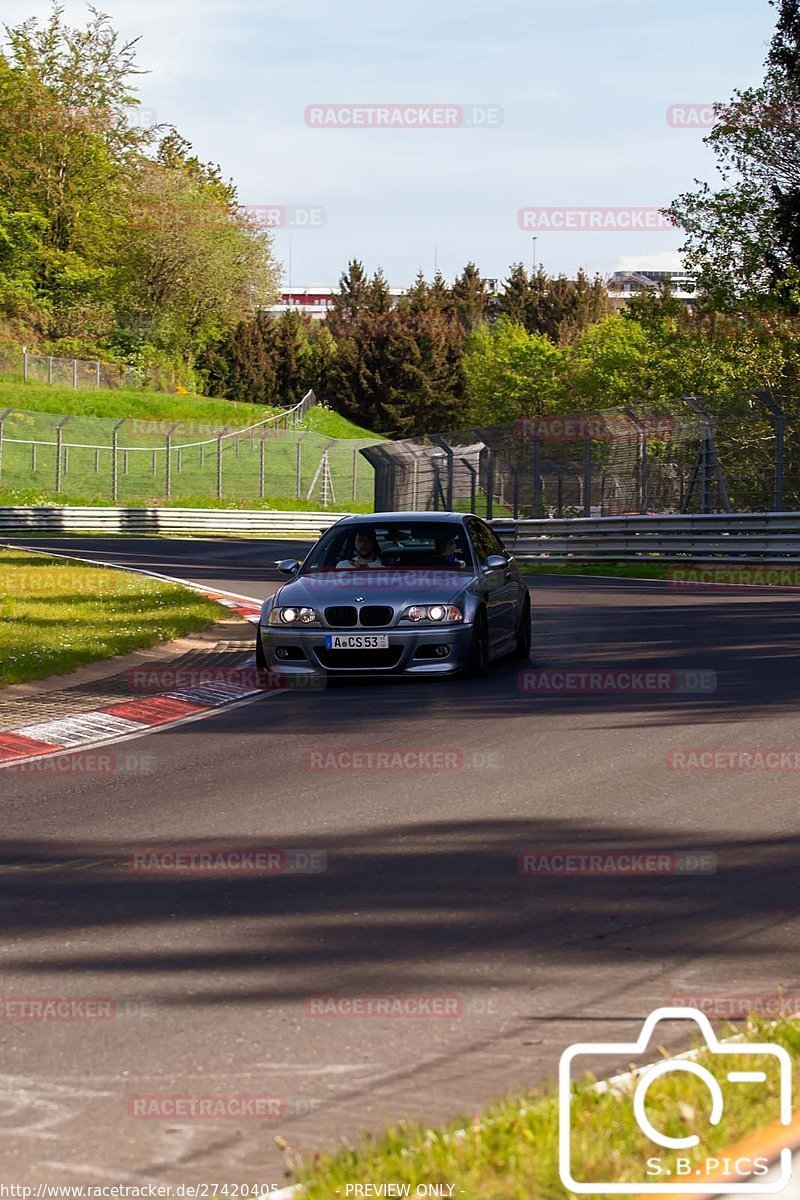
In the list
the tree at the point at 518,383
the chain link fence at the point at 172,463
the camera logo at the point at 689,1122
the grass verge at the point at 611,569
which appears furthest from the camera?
the tree at the point at 518,383

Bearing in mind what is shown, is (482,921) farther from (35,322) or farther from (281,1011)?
(35,322)

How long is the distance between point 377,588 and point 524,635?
7.44 ft

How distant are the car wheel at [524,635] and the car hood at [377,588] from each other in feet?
4.43

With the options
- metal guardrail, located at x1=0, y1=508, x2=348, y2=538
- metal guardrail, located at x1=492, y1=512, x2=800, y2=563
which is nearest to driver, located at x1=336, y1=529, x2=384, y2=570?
metal guardrail, located at x1=492, y1=512, x2=800, y2=563

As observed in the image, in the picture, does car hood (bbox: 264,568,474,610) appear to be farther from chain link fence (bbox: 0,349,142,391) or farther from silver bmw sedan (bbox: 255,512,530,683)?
chain link fence (bbox: 0,349,142,391)

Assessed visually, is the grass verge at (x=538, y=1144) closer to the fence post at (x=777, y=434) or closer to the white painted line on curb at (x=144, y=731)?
the white painted line on curb at (x=144, y=731)

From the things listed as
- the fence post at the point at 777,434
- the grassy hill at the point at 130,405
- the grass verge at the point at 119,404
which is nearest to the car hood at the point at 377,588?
the fence post at the point at 777,434

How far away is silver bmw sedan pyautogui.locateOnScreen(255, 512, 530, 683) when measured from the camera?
43.7 ft

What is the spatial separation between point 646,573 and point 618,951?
24199 millimetres

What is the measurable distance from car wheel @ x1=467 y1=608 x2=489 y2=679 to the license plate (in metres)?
0.74

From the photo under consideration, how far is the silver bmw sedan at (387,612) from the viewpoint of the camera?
43.7 feet

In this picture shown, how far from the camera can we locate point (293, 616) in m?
13.5

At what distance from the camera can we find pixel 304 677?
1380cm

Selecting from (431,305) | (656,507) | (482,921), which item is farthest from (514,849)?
(431,305)
